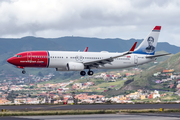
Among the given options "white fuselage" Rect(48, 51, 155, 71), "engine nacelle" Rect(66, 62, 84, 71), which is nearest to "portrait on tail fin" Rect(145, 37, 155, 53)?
"white fuselage" Rect(48, 51, 155, 71)

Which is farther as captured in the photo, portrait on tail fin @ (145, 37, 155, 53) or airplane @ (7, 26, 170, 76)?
portrait on tail fin @ (145, 37, 155, 53)

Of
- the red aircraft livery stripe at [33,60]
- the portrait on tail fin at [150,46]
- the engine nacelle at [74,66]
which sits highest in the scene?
the portrait on tail fin at [150,46]

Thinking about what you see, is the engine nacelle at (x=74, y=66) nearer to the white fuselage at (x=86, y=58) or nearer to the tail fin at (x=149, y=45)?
the white fuselage at (x=86, y=58)

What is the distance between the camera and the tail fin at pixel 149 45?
8862 cm

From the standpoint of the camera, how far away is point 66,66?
76.9m

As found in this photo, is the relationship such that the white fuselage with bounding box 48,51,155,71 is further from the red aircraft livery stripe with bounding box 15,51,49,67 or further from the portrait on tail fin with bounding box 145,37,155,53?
the portrait on tail fin with bounding box 145,37,155,53

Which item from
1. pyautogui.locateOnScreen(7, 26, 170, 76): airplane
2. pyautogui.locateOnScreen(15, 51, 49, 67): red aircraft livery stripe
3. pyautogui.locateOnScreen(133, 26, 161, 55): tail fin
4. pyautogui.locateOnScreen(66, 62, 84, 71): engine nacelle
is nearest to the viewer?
pyautogui.locateOnScreen(15, 51, 49, 67): red aircraft livery stripe

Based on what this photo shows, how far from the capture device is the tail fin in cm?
8862

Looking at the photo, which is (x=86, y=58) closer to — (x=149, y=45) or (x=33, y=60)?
(x=33, y=60)

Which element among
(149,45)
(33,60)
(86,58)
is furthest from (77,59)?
(149,45)

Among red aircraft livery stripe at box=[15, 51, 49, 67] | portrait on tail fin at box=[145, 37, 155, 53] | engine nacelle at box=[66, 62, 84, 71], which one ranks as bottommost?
engine nacelle at box=[66, 62, 84, 71]

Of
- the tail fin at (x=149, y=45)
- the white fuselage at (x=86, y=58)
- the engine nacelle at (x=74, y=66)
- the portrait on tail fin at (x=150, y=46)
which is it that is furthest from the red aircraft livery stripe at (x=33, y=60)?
the portrait on tail fin at (x=150, y=46)

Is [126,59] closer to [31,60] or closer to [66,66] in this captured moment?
[66,66]

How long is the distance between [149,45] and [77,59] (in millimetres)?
23137
